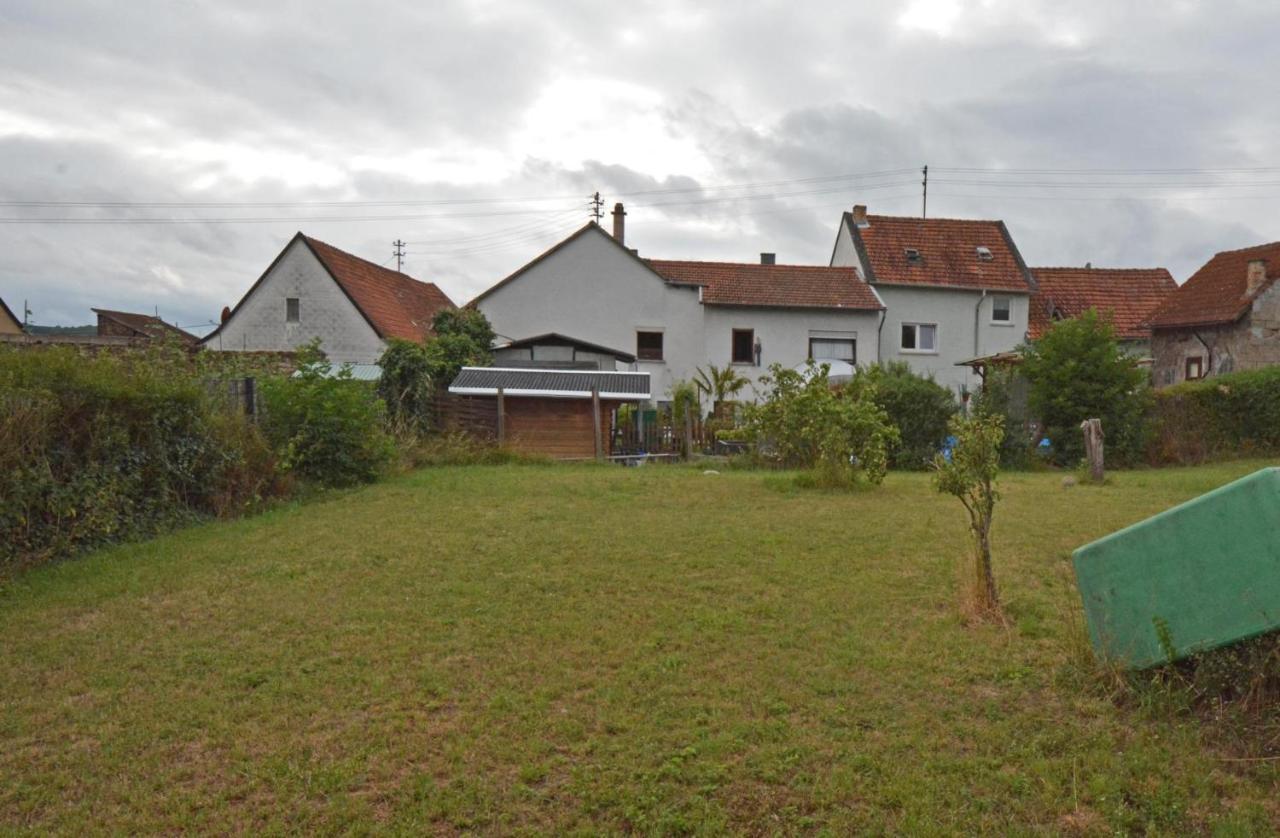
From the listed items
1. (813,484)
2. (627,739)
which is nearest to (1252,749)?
(627,739)

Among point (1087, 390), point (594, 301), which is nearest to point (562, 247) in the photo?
point (594, 301)

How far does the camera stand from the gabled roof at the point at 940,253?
109ft

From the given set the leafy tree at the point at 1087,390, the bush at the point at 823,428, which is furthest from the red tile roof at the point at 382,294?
the leafy tree at the point at 1087,390

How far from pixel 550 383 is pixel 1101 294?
26.3 meters

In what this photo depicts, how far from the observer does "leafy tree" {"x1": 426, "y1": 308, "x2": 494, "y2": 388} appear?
1981 centimetres

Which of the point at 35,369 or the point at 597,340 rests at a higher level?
the point at 597,340

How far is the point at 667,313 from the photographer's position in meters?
30.8

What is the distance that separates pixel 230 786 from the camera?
3865mm

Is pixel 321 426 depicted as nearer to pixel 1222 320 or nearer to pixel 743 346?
pixel 743 346

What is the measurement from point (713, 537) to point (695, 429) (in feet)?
33.6

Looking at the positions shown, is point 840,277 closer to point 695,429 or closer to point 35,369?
point 695,429

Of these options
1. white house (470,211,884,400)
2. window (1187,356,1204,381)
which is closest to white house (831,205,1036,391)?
white house (470,211,884,400)

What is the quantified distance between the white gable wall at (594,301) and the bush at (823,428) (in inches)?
579

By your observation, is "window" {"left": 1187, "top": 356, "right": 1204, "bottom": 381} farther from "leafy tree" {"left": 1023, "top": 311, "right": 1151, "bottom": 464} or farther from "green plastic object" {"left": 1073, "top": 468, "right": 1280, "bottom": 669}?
"green plastic object" {"left": 1073, "top": 468, "right": 1280, "bottom": 669}
